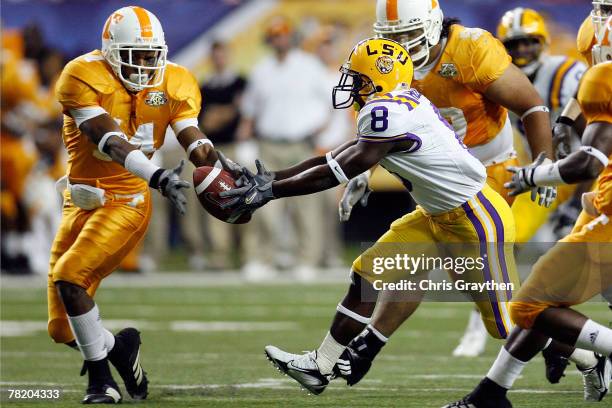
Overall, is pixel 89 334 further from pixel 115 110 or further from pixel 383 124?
pixel 383 124

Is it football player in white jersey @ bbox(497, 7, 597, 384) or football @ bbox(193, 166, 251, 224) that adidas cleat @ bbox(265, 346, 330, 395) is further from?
football player in white jersey @ bbox(497, 7, 597, 384)

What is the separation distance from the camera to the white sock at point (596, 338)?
177 inches

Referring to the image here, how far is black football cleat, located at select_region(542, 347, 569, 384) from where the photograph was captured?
5.42 m

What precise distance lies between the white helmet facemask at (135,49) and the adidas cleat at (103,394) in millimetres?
1335

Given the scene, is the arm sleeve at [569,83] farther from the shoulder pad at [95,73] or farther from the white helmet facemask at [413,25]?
the shoulder pad at [95,73]

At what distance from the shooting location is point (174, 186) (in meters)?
4.93

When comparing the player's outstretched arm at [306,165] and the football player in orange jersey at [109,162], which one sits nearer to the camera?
the player's outstretched arm at [306,165]

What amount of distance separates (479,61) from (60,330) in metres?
2.31

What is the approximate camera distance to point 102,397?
519cm

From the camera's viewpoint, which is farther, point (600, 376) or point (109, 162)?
point (109, 162)

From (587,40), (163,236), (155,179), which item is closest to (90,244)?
(155,179)

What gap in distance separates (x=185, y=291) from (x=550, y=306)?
6476 mm

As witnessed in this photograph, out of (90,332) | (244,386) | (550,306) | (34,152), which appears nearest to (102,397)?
(90,332)

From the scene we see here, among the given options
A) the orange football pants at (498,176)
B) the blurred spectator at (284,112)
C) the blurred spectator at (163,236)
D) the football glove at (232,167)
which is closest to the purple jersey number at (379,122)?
the football glove at (232,167)
